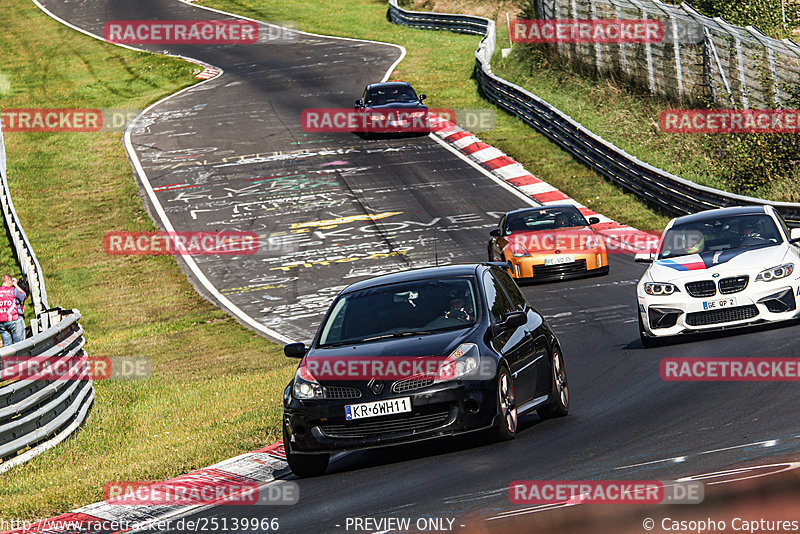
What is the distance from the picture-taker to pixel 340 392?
8.91m

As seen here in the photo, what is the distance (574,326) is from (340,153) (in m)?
19.9

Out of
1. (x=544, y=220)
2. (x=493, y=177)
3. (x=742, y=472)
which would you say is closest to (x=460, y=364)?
(x=742, y=472)

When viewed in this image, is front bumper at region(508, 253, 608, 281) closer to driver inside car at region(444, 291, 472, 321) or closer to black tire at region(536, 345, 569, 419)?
black tire at region(536, 345, 569, 419)

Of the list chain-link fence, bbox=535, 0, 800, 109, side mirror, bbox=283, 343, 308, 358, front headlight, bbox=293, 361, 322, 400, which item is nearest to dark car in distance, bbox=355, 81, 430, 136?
chain-link fence, bbox=535, 0, 800, 109

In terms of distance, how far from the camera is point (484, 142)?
34.7 m

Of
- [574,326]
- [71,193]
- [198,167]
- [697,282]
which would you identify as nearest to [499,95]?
[198,167]

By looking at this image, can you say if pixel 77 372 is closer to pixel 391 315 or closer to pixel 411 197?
pixel 391 315

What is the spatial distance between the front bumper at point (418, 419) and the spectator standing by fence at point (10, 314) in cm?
1217

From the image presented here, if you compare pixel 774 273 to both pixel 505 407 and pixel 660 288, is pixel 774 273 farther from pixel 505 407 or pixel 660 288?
pixel 505 407

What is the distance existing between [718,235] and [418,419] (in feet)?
22.8

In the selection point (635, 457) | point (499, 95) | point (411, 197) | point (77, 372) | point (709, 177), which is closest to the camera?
point (635, 457)

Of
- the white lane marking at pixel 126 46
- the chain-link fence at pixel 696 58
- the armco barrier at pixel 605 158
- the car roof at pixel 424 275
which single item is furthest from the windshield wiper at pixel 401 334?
the white lane marking at pixel 126 46

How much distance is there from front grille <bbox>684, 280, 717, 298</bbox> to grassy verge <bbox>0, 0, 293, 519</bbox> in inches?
196

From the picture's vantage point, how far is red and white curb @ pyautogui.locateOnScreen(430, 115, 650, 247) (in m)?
25.1
